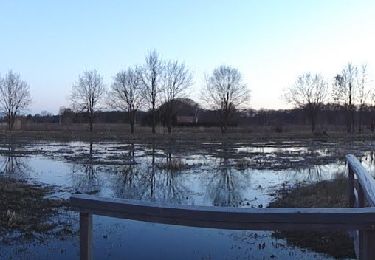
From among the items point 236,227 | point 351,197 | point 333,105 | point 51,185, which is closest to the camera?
point 236,227

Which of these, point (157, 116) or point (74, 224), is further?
point (157, 116)

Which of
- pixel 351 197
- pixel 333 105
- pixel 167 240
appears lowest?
pixel 167 240

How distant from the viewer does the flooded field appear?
10094mm

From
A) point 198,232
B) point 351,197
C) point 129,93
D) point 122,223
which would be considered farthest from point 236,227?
point 129,93

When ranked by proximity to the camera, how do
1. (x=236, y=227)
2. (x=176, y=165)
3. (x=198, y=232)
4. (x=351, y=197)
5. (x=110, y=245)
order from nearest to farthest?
(x=236, y=227) → (x=351, y=197) → (x=110, y=245) → (x=198, y=232) → (x=176, y=165)

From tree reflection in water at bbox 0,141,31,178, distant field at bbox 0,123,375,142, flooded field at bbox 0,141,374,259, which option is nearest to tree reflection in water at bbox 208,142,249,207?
flooded field at bbox 0,141,374,259

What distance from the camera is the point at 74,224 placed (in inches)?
496

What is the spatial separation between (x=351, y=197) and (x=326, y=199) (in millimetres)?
6613

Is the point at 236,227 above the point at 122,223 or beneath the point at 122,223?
above

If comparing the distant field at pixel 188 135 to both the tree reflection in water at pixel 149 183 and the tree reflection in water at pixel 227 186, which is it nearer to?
the tree reflection in water at pixel 149 183

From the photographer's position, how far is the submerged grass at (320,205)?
33.8 feet

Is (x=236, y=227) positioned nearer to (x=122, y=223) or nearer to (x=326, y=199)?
(x=122, y=223)

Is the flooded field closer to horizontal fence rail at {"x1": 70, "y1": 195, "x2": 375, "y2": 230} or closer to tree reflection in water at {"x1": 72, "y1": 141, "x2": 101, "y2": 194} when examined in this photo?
tree reflection in water at {"x1": 72, "y1": 141, "x2": 101, "y2": 194}

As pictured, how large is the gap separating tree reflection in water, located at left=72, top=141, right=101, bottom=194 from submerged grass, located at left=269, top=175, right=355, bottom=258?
23.5ft
